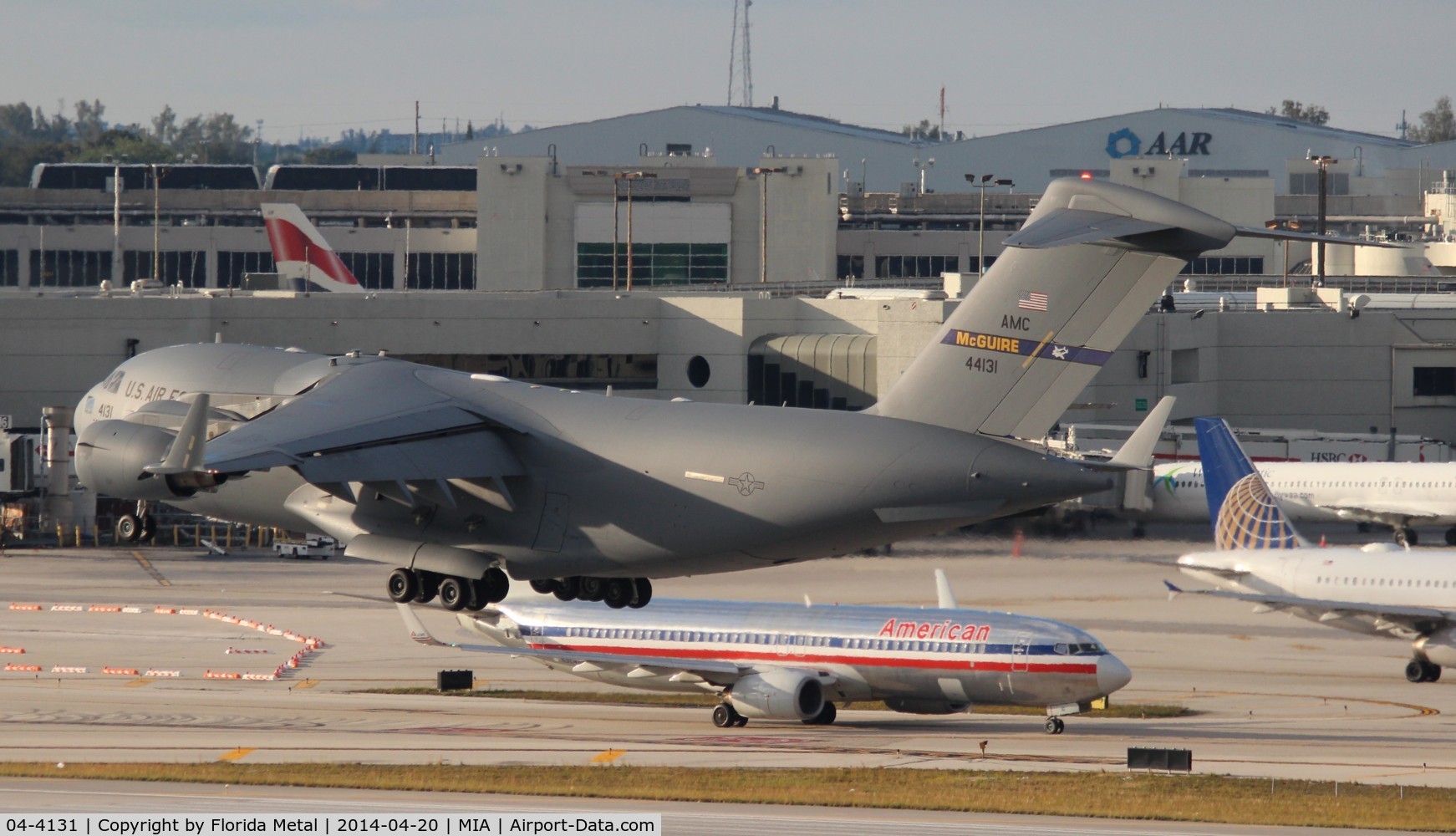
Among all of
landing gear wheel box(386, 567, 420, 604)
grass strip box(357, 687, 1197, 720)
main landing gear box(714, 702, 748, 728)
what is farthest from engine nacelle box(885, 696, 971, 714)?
landing gear wheel box(386, 567, 420, 604)

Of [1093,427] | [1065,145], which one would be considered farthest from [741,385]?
[1065,145]

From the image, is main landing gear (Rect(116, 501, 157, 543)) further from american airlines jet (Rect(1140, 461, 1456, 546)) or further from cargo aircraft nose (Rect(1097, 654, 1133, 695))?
american airlines jet (Rect(1140, 461, 1456, 546))

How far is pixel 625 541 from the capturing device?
87.9ft

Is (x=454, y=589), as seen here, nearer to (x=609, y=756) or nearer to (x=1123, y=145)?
(x=609, y=756)

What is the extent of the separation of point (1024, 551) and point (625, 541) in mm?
34354

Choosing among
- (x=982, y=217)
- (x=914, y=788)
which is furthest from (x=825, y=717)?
(x=982, y=217)

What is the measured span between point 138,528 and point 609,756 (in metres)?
11.7

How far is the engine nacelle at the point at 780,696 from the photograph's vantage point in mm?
43125

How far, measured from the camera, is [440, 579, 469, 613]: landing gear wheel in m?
27.7

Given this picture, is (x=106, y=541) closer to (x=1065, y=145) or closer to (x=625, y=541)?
(x=625, y=541)

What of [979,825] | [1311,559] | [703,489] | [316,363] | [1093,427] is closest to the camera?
[703,489]

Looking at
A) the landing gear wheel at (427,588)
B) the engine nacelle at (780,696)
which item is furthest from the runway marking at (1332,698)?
the landing gear wheel at (427,588)

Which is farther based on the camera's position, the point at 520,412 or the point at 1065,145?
the point at 1065,145

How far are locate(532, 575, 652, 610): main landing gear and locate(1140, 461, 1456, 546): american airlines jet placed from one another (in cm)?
3868
